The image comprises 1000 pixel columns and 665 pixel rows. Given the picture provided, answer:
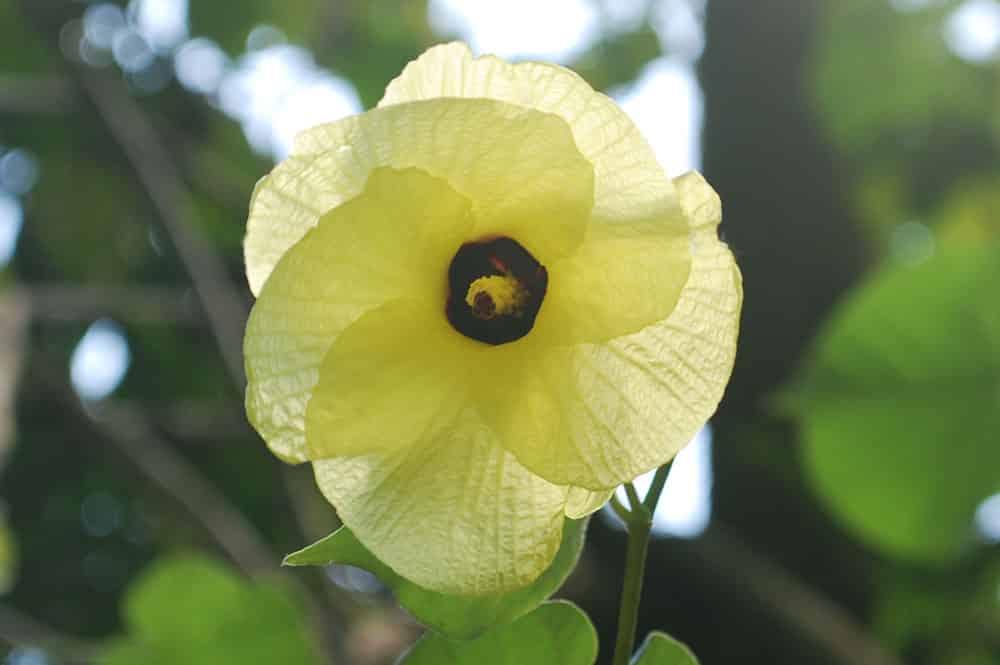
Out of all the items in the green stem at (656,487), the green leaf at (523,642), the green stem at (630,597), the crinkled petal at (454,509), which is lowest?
the green leaf at (523,642)

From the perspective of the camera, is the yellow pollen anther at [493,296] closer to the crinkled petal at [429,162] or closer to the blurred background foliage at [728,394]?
the crinkled petal at [429,162]

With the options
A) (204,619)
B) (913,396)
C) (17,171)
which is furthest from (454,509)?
(17,171)

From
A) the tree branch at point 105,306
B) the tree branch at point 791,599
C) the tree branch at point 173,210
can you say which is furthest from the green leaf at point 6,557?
the tree branch at point 791,599

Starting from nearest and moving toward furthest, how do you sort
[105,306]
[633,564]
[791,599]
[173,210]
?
[633,564] → [791,599] → [105,306] → [173,210]

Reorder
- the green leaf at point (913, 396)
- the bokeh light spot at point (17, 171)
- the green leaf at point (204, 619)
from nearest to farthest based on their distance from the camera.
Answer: the green leaf at point (913, 396) → the green leaf at point (204, 619) → the bokeh light spot at point (17, 171)

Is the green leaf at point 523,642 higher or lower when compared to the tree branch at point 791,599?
higher

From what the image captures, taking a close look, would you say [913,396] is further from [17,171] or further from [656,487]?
[17,171]

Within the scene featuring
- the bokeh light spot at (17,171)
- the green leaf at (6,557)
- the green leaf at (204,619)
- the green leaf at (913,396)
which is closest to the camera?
the green leaf at (913,396)

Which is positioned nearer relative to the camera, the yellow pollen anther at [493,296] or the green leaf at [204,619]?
the yellow pollen anther at [493,296]

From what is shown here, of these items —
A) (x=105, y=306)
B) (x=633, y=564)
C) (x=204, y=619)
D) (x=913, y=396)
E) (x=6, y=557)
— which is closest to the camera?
(x=633, y=564)
